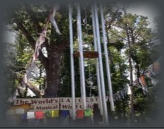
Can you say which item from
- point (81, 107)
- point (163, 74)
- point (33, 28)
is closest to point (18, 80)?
point (33, 28)

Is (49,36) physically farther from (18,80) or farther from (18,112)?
(18,112)

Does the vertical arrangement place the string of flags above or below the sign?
below

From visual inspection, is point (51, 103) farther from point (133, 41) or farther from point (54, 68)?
point (133, 41)

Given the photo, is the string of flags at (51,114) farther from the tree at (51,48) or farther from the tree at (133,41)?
the tree at (133,41)

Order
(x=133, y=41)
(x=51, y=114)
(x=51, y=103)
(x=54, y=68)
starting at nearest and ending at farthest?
(x=51, y=114), (x=51, y=103), (x=54, y=68), (x=133, y=41)

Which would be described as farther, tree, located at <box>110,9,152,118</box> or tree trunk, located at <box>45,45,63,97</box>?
tree, located at <box>110,9,152,118</box>

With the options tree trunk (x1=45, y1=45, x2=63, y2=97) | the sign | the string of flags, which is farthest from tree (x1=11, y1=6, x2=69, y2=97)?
the string of flags

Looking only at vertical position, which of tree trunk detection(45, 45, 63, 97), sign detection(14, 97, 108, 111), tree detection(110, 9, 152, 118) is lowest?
sign detection(14, 97, 108, 111)

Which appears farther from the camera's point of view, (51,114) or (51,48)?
(51,48)

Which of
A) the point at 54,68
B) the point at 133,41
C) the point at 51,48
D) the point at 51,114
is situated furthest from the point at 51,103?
the point at 133,41

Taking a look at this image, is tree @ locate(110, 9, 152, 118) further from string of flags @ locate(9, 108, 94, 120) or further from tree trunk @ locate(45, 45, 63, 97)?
string of flags @ locate(9, 108, 94, 120)

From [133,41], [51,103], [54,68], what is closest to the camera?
[51,103]

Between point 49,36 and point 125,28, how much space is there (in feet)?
10.7

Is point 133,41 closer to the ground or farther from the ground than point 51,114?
farther from the ground
